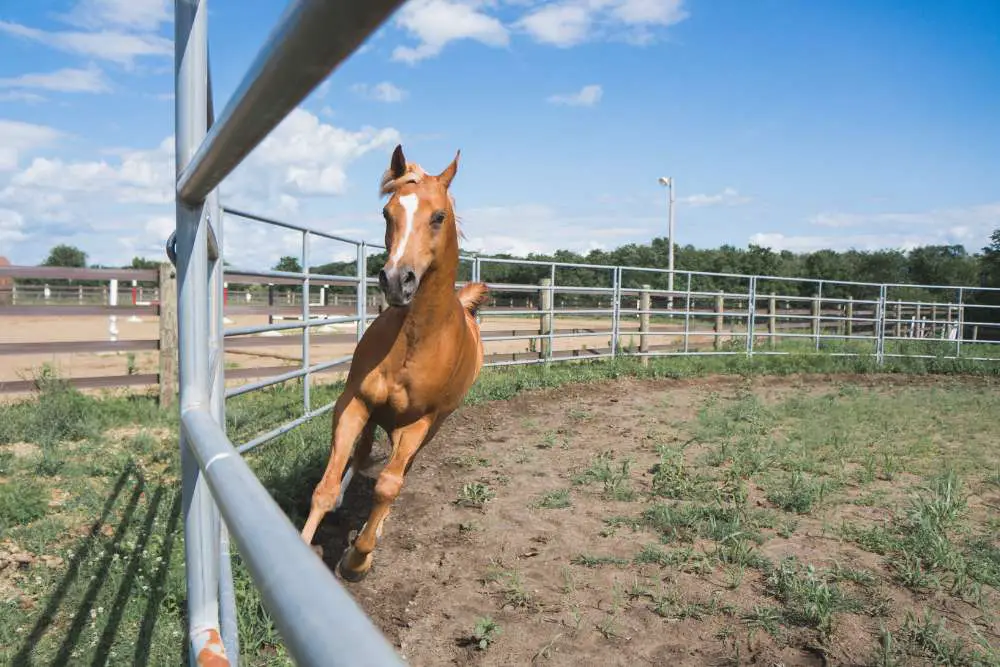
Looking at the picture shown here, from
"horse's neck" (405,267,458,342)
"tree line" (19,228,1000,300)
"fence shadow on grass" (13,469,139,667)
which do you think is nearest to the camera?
"fence shadow on grass" (13,469,139,667)

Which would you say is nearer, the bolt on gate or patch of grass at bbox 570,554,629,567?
the bolt on gate

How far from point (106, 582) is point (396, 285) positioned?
1.76 meters

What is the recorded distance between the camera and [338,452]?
114 inches

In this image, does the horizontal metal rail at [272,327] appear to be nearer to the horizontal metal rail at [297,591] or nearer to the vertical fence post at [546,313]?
the horizontal metal rail at [297,591]

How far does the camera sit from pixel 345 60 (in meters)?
0.48

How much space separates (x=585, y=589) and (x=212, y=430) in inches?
104

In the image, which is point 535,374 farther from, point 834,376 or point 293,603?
point 293,603

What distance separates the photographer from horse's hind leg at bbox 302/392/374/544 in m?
2.85

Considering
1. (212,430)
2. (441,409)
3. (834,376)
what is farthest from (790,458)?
(834,376)

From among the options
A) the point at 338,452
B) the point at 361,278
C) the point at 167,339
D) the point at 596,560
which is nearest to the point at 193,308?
the point at 338,452

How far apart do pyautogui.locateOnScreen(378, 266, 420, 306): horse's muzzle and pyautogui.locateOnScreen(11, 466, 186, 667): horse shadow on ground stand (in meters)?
1.46

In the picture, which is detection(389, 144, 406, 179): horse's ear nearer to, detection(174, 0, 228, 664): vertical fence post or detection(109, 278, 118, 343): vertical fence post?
detection(174, 0, 228, 664): vertical fence post

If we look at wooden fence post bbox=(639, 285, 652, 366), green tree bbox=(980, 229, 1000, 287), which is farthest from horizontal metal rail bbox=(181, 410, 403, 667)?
green tree bbox=(980, 229, 1000, 287)

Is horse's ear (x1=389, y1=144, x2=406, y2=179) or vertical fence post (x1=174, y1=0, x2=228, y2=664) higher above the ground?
horse's ear (x1=389, y1=144, x2=406, y2=179)
